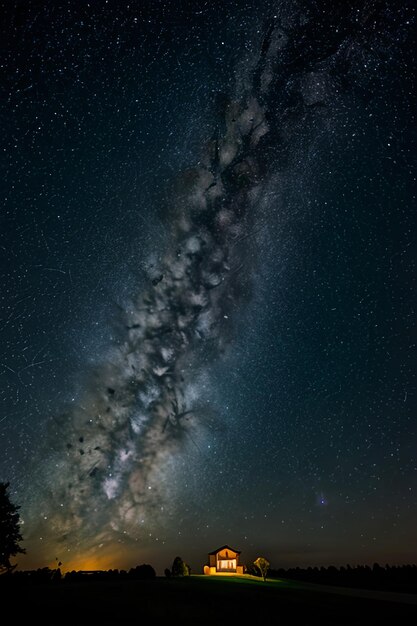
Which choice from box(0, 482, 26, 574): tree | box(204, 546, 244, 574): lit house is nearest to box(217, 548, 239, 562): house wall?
box(204, 546, 244, 574): lit house

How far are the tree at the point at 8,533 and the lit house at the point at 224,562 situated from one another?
4237 centimetres

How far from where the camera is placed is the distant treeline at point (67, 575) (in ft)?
123

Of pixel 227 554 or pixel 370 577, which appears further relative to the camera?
pixel 227 554

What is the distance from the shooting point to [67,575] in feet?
153

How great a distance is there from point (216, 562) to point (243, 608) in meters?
59.1

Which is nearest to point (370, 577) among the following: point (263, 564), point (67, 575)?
point (263, 564)

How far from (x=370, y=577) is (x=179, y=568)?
1055 inches

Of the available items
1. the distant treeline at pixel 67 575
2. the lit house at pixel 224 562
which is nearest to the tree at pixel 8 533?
the distant treeline at pixel 67 575

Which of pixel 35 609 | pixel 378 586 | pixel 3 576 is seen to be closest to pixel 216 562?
pixel 378 586

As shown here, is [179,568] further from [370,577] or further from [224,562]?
[370,577]

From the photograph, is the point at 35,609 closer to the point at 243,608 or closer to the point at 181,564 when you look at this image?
the point at 243,608

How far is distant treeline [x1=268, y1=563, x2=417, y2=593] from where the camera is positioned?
1562 inches

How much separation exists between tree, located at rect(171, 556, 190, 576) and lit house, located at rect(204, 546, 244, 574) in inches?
395

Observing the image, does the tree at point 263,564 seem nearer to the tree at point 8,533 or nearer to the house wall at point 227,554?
the house wall at point 227,554
